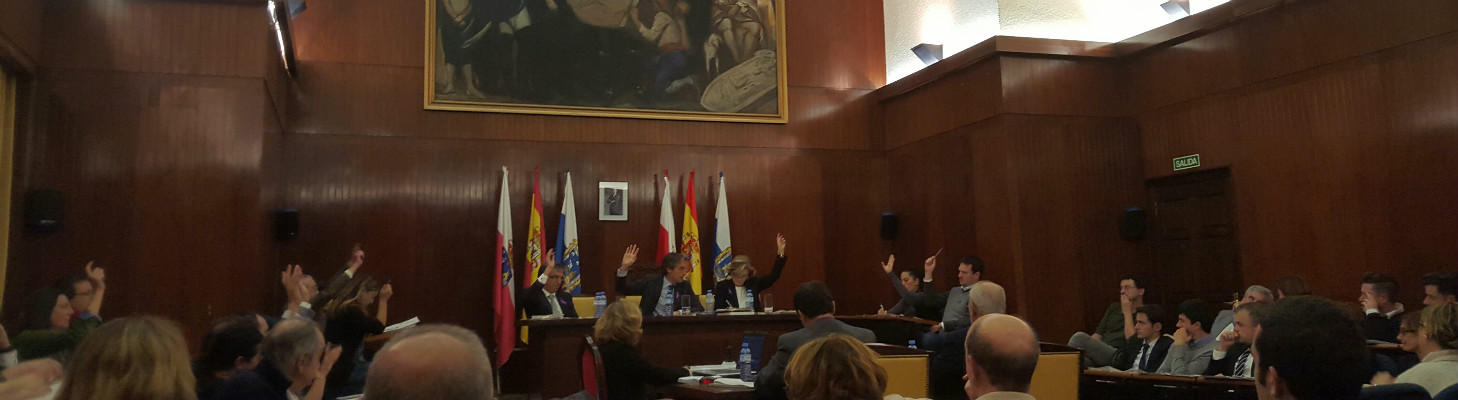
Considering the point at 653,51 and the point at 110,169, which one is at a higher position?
the point at 653,51

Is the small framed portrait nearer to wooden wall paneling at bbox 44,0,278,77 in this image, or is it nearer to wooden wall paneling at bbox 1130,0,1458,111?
wooden wall paneling at bbox 44,0,278,77

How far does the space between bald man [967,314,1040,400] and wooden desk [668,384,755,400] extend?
2.14 m

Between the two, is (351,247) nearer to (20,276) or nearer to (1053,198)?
(20,276)

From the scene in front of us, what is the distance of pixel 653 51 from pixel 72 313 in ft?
21.2

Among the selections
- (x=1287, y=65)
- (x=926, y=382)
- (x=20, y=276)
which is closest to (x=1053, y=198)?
(x=1287, y=65)

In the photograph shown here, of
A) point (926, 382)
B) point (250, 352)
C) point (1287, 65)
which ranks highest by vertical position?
point (1287, 65)

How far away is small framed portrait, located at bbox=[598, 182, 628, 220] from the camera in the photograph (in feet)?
33.1

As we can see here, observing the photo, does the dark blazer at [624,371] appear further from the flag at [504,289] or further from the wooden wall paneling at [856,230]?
the wooden wall paneling at [856,230]

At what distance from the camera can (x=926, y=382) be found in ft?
14.0

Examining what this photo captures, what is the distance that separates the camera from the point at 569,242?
9.62 meters

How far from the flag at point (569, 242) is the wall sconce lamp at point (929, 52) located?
13.9ft

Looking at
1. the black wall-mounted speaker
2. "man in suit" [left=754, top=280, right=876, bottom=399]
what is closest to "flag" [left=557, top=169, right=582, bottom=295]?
the black wall-mounted speaker

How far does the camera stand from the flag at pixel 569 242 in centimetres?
951

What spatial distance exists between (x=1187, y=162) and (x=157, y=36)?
8968 millimetres
